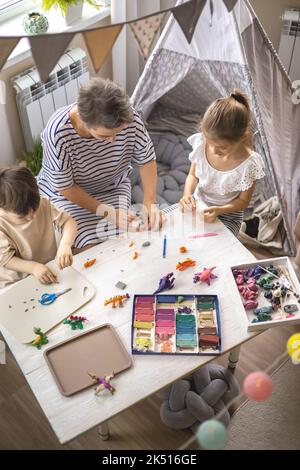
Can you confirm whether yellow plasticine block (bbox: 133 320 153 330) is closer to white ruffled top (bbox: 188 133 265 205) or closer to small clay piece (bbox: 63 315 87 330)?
small clay piece (bbox: 63 315 87 330)

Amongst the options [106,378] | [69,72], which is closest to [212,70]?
[69,72]

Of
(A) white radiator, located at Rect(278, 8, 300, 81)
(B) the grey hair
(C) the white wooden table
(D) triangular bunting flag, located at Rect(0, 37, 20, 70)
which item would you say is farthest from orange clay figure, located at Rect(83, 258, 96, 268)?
(A) white radiator, located at Rect(278, 8, 300, 81)

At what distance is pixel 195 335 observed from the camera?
4.76 feet

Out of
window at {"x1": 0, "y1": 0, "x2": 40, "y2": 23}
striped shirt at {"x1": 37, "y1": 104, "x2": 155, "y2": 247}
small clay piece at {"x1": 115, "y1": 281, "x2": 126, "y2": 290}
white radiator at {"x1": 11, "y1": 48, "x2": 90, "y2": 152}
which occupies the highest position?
window at {"x1": 0, "y1": 0, "x2": 40, "y2": 23}

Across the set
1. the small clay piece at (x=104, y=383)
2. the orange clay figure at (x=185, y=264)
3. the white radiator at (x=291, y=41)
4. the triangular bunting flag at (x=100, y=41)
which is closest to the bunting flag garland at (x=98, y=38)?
the triangular bunting flag at (x=100, y=41)

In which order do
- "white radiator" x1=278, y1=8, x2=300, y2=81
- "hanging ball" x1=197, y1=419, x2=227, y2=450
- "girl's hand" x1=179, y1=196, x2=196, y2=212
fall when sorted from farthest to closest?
"white radiator" x1=278, y1=8, x2=300, y2=81, "girl's hand" x1=179, y1=196, x2=196, y2=212, "hanging ball" x1=197, y1=419, x2=227, y2=450

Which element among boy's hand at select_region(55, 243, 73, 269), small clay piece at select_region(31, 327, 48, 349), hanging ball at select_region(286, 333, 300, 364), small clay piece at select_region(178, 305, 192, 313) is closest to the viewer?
hanging ball at select_region(286, 333, 300, 364)

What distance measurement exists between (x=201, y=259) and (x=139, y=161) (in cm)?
57

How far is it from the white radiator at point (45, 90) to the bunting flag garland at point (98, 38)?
3.40ft

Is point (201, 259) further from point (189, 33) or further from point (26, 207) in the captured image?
point (189, 33)

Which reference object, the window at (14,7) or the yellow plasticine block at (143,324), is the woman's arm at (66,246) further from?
the window at (14,7)

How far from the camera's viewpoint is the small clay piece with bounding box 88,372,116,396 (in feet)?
4.33

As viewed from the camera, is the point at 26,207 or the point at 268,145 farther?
the point at 268,145

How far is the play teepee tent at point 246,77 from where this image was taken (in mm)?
2109
